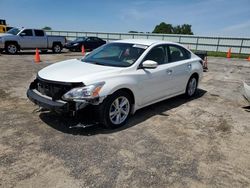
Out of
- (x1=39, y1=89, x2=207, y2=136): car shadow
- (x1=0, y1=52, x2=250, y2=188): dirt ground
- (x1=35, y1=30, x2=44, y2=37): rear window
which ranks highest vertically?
(x1=35, y1=30, x2=44, y2=37): rear window

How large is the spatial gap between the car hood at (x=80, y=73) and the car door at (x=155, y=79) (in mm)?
647

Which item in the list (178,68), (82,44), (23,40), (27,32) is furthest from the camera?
(82,44)

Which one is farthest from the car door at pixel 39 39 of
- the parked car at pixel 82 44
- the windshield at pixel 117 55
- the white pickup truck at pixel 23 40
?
the windshield at pixel 117 55

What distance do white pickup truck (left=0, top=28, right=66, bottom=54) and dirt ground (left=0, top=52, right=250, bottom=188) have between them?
11.7 meters

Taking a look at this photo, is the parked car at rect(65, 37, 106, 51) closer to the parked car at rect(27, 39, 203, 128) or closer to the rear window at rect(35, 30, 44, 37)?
the rear window at rect(35, 30, 44, 37)

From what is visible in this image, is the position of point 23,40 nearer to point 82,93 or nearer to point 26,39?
point 26,39

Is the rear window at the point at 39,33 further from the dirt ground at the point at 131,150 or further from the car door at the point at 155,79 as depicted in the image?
the car door at the point at 155,79

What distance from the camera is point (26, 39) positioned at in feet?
55.8

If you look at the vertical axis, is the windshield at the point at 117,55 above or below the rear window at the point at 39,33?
below

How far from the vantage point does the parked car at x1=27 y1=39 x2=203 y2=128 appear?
4160 millimetres

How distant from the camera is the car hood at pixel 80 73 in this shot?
4251 millimetres

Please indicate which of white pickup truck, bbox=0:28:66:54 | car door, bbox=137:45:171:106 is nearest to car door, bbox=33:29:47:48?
white pickup truck, bbox=0:28:66:54

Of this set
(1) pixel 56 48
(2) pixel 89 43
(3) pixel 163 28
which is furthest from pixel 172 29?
(1) pixel 56 48

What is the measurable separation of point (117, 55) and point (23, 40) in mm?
13539
